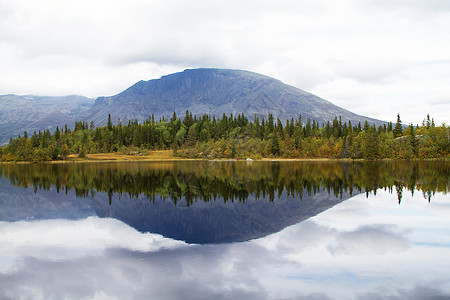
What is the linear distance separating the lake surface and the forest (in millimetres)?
108580

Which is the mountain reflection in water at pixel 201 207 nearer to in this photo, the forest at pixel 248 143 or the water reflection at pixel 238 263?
the water reflection at pixel 238 263

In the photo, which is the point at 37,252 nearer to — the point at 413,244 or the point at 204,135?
the point at 413,244

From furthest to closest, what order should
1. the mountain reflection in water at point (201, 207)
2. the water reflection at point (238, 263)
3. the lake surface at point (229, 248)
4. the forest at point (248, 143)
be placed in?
the forest at point (248, 143) → the mountain reflection in water at point (201, 207) → the lake surface at point (229, 248) → the water reflection at point (238, 263)

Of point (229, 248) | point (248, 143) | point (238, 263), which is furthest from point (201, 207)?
point (248, 143)

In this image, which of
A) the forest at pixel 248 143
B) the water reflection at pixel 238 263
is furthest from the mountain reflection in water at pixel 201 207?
the forest at pixel 248 143

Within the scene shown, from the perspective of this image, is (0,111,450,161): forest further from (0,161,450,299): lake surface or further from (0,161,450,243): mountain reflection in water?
(0,161,450,299): lake surface

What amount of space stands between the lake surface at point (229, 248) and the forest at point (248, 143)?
109 metres

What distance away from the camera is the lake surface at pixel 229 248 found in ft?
39.0

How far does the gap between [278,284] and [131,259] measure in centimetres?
676

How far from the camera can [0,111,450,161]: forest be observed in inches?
5059

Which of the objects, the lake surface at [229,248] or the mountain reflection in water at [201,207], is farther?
the mountain reflection in water at [201,207]

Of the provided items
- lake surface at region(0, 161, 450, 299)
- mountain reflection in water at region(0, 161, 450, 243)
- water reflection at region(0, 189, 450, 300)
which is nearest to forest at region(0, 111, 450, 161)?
mountain reflection in water at region(0, 161, 450, 243)

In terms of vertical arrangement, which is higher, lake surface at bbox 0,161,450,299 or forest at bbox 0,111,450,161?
forest at bbox 0,111,450,161

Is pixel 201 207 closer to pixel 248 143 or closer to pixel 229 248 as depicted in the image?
pixel 229 248
